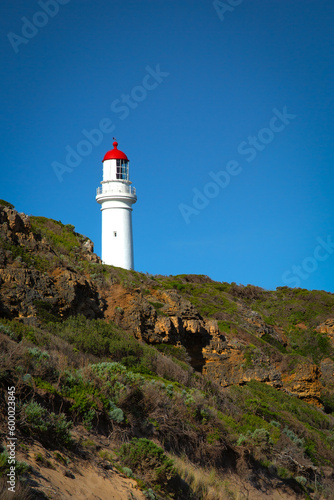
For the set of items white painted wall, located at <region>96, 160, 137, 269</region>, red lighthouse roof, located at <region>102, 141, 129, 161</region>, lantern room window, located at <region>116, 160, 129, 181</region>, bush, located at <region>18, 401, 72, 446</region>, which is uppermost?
red lighthouse roof, located at <region>102, 141, 129, 161</region>

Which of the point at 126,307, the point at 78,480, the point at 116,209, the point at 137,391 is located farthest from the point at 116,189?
the point at 78,480

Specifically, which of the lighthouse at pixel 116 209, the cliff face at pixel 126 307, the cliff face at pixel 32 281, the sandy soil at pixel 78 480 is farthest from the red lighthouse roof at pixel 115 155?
the sandy soil at pixel 78 480

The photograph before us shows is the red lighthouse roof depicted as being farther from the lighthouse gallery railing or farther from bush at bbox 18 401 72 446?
bush at bbox 18 401 72 446

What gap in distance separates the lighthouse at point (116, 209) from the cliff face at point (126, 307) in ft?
29.1

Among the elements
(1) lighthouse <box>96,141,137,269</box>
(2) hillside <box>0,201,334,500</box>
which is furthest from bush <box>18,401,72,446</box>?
(1) lighthouse <box>96,141,137,269</box>

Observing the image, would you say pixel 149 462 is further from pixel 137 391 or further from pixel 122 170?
pixel 122 170

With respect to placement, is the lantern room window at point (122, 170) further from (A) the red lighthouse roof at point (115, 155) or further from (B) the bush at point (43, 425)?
(B) the bush at point (43, 425)

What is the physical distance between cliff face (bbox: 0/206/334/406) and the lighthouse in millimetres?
8857

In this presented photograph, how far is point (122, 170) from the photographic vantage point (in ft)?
127

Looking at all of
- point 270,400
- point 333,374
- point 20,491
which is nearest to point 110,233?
point 333,374

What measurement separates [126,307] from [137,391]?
28.7 ft

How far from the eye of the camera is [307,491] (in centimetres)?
1373

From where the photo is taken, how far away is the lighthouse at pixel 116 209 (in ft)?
119

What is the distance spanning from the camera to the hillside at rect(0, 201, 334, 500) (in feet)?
28.1
